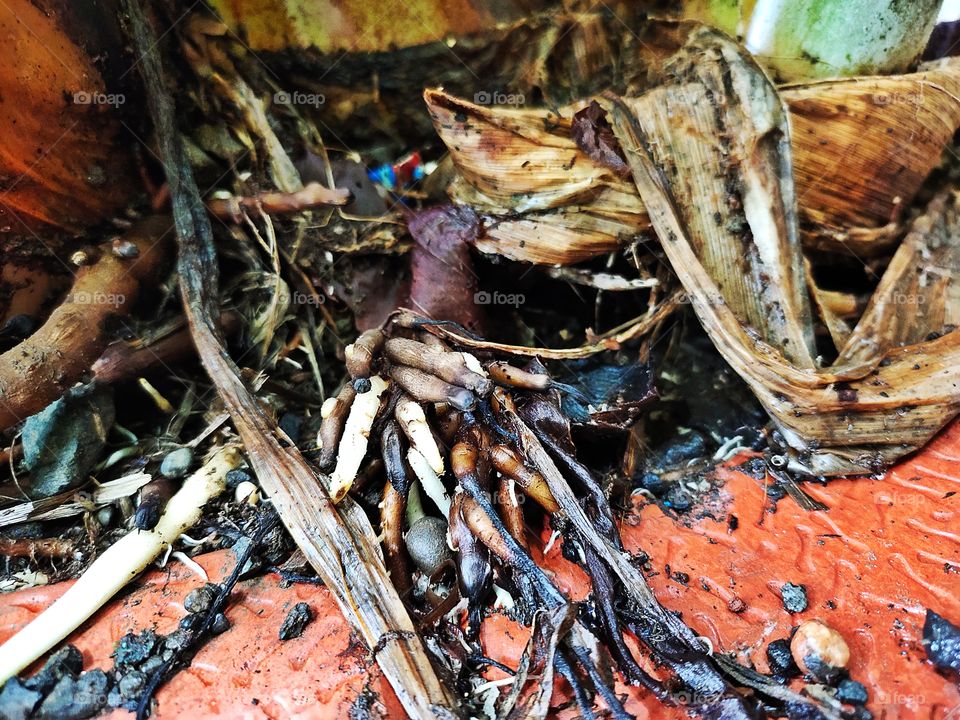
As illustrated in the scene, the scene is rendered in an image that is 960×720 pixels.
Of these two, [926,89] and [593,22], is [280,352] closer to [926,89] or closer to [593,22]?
[593,22]

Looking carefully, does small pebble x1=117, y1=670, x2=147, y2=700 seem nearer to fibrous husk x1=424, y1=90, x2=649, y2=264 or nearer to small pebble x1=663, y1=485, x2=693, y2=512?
small pebble x1=663, y1=485, x2=693, y2=512

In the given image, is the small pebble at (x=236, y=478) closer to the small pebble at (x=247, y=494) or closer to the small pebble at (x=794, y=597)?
the small pebble at (x=247, y=494)

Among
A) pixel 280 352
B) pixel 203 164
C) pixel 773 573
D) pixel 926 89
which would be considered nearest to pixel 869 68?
pixel 926 89

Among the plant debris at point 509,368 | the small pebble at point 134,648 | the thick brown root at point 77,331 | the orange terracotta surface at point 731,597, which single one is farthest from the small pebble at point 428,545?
the thick brown root at point 77,331

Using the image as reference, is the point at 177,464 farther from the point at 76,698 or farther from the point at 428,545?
the point at 428,545

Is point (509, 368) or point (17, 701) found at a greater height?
point (509, 368)

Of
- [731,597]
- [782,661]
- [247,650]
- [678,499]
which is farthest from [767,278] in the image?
[247,650]
